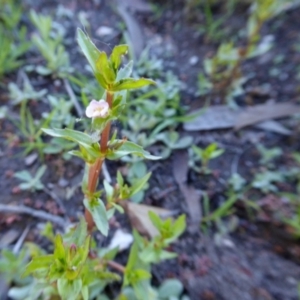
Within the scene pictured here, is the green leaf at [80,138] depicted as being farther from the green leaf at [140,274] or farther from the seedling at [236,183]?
the seedling at [236,183]

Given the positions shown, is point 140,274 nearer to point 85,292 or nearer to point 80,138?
point 85,292

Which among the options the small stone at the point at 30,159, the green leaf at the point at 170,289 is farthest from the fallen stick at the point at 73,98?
the green leaf at the point at 170,289

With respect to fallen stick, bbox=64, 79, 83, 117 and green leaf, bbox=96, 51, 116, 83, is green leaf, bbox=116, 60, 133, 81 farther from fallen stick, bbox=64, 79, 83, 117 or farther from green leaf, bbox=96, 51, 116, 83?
fallen stick, bbox=64, 79, 83, 117

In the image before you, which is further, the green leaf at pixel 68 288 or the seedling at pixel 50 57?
the seedling at pixel 50 57

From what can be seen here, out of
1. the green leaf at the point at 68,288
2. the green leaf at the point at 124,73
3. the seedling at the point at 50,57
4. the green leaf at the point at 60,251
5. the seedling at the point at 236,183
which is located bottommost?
the seedling at the point at 236,183

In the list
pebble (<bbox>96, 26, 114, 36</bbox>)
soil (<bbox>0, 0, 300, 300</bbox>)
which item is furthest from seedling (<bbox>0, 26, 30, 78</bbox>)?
pebble (<bbox>96, 26, 114, 36</bbox>)
